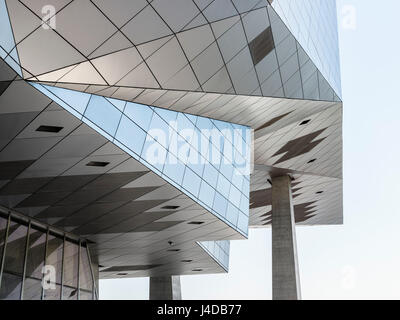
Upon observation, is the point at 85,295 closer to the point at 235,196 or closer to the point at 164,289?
the point at 235,196

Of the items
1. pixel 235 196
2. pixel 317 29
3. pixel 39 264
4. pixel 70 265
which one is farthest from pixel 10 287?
pixel 317 29

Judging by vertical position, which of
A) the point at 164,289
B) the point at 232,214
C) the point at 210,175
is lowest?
the point at 164,289

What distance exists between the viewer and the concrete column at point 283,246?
3145 cm

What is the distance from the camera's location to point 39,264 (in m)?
22.0

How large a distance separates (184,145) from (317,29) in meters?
11.8

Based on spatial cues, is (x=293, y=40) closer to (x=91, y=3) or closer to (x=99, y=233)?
(x=91, y=3)

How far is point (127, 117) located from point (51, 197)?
18.6 feet

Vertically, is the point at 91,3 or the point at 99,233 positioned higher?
the point at 91,3

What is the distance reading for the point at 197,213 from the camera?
2138 cm

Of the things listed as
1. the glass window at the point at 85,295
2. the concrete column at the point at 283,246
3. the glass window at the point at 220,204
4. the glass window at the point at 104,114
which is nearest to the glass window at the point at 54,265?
the glass window at the point at 85,295

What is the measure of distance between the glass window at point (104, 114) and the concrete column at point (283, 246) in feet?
66.7

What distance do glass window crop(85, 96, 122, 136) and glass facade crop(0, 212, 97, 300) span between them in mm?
8054
